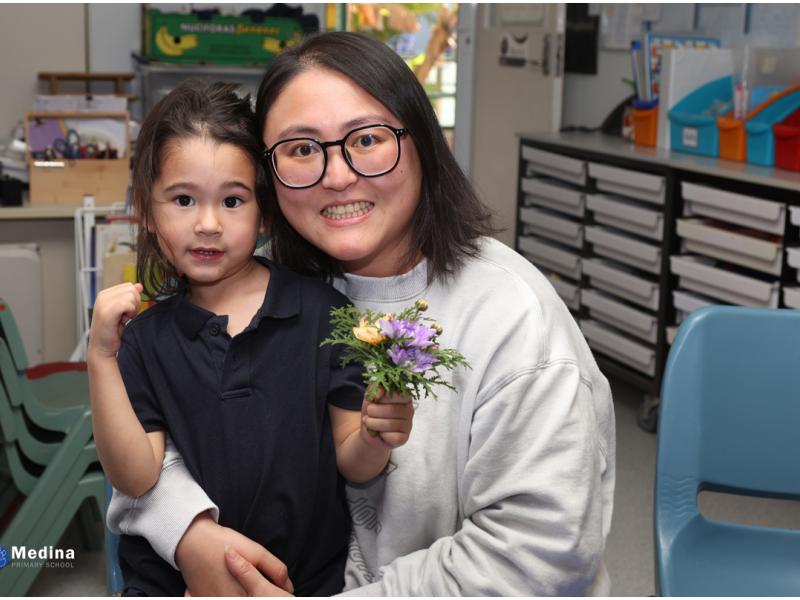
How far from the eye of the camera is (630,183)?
3385 millimetres

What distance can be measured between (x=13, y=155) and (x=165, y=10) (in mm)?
967

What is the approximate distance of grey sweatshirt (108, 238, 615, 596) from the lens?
3.45 ft

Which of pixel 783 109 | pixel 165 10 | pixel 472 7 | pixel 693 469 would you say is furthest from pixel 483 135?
pixel 693 469

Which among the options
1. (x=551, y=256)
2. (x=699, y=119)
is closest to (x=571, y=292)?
(x=551, y=256)

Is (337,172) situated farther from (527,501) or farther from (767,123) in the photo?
(767,123)

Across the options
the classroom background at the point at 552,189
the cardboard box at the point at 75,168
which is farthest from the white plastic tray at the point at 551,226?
the cardboard box at the point at 75,168

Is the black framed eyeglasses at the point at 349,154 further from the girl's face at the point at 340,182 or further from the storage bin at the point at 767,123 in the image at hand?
the storage bin at the point at 767,123

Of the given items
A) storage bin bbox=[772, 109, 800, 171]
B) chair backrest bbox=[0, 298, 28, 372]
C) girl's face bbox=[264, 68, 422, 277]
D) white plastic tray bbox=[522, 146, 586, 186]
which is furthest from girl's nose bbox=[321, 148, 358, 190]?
white plastic tray bbox=[522, 146, 586, 186]

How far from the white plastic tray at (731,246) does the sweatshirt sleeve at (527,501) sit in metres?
1.88

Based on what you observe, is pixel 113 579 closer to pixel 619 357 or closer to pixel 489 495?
pixel 489 495

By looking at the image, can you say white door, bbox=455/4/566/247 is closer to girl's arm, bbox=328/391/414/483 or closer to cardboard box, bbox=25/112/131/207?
cardboard box, bbox=25/112/131/207

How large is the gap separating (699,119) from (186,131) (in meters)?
2.52

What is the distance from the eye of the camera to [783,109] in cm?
312

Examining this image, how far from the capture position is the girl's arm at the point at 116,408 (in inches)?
41.4
